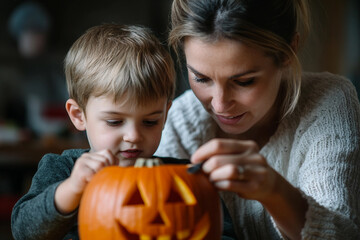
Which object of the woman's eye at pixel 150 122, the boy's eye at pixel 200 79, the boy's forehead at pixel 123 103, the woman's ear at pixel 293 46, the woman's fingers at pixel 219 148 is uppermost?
the woman's ear at pixel 293 46

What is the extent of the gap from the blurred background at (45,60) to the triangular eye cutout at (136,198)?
8.73 feet

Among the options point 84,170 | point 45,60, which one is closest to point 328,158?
point 84,170

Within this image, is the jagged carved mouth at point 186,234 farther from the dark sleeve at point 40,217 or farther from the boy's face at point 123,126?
the boy's face at point 123,126

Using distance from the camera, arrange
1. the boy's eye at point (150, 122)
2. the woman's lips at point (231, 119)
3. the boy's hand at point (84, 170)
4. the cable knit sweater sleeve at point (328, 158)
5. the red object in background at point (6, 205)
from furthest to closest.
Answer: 1. the red object in background at point (6, 205)
2. the woman's lips at point (231, 119)
3. the boy's eye at point (150, 122)
4. the cable knit sweater sleeve at point (328, 158)
5. the boy's hand at point (84, 170)

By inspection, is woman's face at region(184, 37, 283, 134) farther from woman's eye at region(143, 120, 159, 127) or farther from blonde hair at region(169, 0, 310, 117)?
woman's eye at region(143, 120, 159, 127)

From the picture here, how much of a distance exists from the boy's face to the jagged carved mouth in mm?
296

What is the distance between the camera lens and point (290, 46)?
1295 mm

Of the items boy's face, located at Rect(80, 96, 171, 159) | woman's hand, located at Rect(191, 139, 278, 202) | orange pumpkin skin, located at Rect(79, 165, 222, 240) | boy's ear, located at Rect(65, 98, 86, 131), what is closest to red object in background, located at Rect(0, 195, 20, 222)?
boy's ear, located at Rect(65, 98, 86, 131)

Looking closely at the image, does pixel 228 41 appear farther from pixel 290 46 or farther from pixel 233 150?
pixel 233 150

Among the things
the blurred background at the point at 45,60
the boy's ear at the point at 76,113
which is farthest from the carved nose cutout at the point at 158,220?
the blurred background at the point at 45,60

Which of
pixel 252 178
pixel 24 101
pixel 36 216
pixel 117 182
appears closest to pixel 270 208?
pixel 252 178

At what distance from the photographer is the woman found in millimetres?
937

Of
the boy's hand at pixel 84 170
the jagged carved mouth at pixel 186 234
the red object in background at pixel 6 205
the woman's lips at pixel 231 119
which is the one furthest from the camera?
the red object in background at pixel 6 205

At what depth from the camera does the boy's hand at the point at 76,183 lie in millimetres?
922
